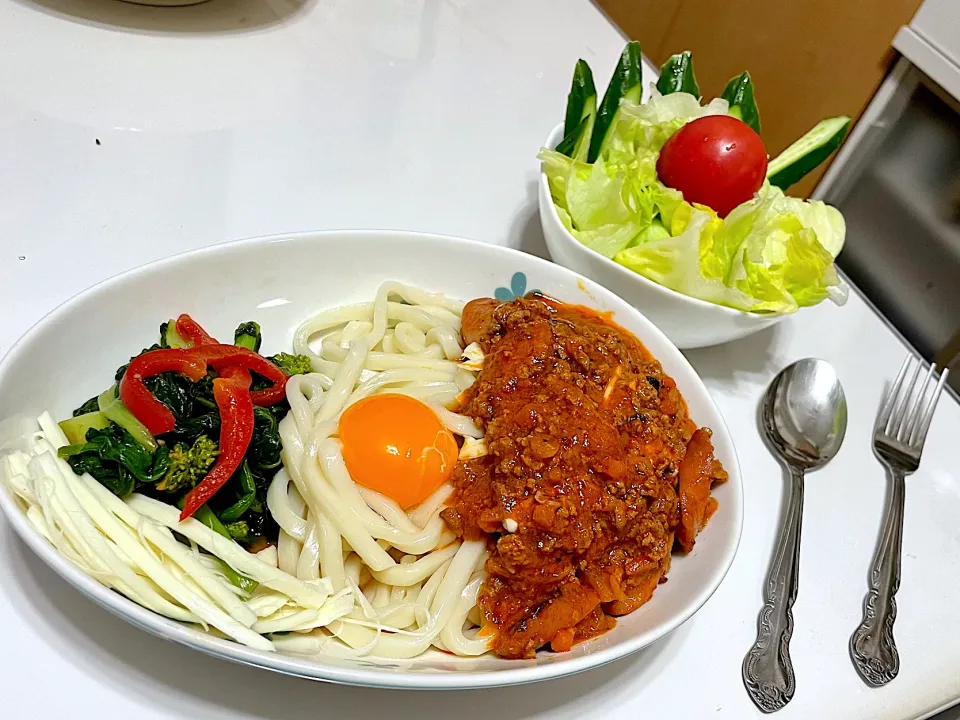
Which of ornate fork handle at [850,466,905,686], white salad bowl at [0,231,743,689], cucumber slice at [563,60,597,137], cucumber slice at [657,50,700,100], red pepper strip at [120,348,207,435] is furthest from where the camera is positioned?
cucumber slice at [657,50,700,100]

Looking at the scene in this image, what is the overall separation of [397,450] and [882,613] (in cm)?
155

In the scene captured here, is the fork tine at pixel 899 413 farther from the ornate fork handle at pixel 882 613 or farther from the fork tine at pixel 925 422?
the ornate fork handle at pixel 882 613

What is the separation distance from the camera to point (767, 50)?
4457mm

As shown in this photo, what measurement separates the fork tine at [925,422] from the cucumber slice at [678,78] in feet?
4.98

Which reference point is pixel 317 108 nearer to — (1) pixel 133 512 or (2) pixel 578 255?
(2) pixel 578 255

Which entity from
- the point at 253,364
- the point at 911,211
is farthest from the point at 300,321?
the point at 911,211

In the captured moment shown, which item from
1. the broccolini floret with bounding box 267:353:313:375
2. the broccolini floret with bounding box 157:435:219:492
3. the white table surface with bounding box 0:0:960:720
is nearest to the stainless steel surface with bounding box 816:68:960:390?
the white table surface with bounding box 0:0:960:720

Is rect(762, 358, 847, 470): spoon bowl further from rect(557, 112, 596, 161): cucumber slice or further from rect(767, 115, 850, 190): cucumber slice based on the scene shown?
rect(557, 112, 596, 161): cucumber slice

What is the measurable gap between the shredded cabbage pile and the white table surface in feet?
1.24

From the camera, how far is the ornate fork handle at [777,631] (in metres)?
1.95

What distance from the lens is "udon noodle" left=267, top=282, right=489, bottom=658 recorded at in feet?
6.02

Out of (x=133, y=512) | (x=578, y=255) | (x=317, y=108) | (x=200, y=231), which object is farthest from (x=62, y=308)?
(x=317, y=108)

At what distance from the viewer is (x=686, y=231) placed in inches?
99.0

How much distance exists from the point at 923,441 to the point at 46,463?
2.80m
